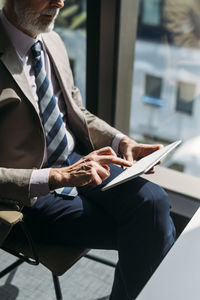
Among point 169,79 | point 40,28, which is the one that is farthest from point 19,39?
point 169,79

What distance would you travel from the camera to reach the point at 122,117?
2.16 m

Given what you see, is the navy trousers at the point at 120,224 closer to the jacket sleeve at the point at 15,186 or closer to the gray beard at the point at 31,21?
the jacket sleeve at the point at 15,186

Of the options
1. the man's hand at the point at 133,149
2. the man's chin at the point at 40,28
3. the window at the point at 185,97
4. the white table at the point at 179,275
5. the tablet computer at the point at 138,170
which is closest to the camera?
the white table at the point at 179,275

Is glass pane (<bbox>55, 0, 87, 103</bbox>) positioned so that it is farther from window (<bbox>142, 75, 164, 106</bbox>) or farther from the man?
the man

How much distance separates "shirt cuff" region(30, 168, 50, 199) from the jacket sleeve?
1 cm

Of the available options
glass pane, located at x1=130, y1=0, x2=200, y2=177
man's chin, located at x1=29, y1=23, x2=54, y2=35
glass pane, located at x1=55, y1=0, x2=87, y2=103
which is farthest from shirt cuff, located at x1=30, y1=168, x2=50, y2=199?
glass pane, located at x1=130, y1=0, x2=200, y2=177

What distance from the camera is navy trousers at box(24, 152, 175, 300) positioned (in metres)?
1.25

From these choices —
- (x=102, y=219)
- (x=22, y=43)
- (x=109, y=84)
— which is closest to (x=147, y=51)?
(x=109, y=84)

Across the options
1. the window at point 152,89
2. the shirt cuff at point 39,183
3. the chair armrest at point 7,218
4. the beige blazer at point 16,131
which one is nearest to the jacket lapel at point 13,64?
the beige blazer at point 16,131

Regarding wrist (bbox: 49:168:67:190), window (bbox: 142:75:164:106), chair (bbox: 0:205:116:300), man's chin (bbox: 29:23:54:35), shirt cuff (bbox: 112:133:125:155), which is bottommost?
chair (bbox: 0:205:116:300)

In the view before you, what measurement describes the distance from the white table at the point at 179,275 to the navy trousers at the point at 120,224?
0.31 m

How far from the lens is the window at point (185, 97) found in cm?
238

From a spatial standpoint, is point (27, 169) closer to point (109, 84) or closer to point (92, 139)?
point (92, 139)

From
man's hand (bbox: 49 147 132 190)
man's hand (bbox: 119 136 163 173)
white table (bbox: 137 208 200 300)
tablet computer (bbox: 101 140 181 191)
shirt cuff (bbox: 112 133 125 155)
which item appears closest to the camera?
white table (bbox: 137 208 200 300)
